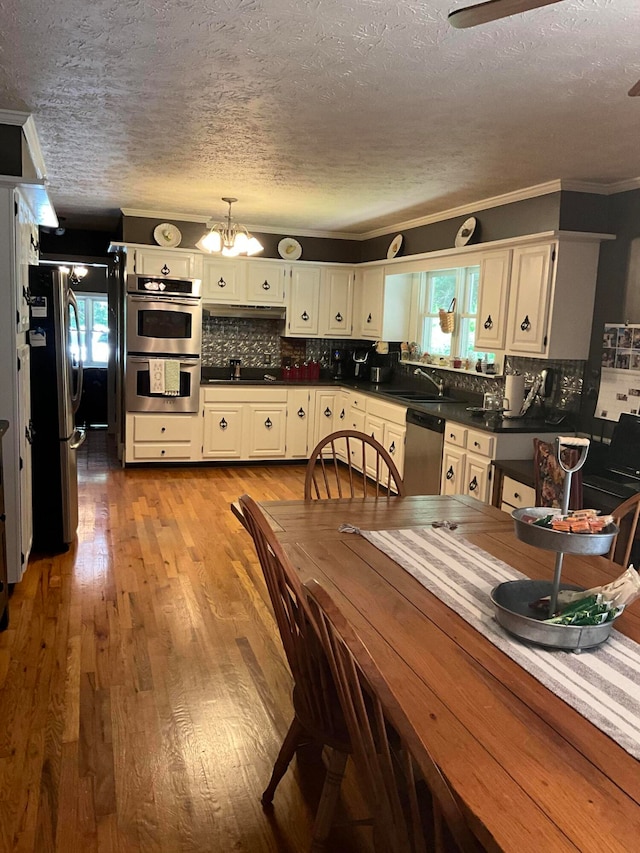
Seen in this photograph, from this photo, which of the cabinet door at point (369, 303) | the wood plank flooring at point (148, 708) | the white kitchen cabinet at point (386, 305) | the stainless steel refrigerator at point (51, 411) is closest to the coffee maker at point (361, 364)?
the cabinet door at point (369, 303)

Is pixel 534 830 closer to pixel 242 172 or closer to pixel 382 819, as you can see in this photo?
pixel 382 819

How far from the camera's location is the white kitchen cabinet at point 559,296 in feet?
13.7

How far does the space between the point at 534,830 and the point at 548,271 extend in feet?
12.2

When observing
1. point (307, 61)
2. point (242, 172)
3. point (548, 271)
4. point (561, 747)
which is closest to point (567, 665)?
point (561, 747)

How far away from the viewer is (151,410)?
6.36m

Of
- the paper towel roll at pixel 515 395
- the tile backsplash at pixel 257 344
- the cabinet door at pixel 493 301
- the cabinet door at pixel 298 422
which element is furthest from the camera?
the tile backsplash at pixel 257 344

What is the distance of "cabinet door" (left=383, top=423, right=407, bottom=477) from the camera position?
18.2ft

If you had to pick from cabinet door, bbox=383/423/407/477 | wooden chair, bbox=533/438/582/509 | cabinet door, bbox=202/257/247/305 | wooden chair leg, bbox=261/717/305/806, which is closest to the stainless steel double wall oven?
cabinet door, bbox=202/257/247/305

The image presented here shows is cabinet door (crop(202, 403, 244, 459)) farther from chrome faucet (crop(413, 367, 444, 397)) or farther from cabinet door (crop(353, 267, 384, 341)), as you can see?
chrome faucet (crop(413, 367, 444, 397))

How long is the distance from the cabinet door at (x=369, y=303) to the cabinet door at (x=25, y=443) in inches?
141

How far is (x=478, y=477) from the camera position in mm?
4438

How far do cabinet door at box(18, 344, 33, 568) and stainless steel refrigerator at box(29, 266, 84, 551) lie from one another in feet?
0.52

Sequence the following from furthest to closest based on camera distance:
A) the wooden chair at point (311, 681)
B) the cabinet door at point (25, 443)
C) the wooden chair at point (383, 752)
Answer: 1. the cabinet door at point (25, 443)
2. the wooden chair at point (311, 681)
3. the wooden chair at point (383, 752)

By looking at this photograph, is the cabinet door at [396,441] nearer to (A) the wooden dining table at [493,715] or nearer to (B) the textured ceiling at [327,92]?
(B) the textured ceiling at [327,92]
